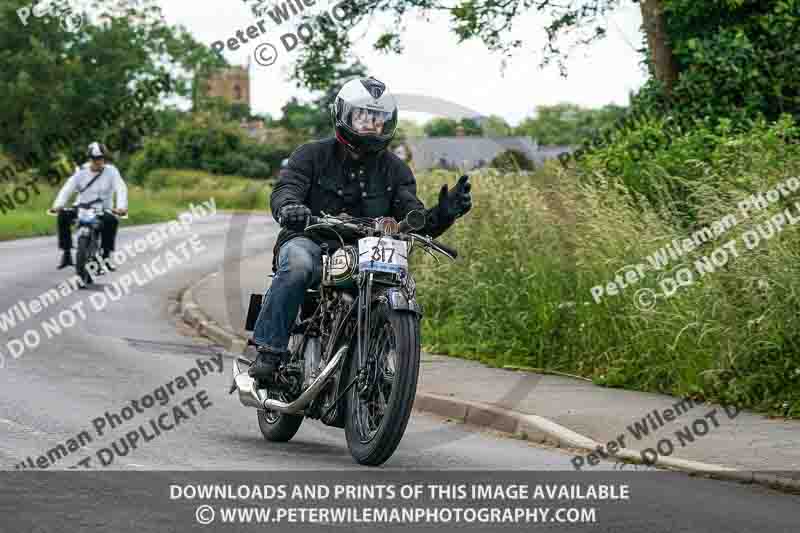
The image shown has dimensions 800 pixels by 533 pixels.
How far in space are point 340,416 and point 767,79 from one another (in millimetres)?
10821

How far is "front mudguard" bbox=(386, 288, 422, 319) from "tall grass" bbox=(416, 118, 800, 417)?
3.79 metres

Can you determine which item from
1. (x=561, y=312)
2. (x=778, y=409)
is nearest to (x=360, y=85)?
(x=778, y=409)

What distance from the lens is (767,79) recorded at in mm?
17016

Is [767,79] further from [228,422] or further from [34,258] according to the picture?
[34,258]

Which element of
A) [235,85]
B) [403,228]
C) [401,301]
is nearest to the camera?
[401,301]

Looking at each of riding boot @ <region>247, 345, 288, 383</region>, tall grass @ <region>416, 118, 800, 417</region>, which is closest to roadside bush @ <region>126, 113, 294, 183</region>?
tall grass @ <region>416, 118, 800, 417</region>

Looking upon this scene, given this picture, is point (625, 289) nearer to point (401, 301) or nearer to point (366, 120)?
point (366, 120)

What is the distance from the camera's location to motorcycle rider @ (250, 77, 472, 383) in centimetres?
809

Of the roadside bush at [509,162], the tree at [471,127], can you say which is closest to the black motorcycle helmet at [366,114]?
the roadside bush at [509,162]

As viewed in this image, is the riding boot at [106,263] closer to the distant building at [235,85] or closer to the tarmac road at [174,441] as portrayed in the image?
the tarmac road at [174,441]

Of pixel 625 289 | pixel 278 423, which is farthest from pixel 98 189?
pixel 278 423

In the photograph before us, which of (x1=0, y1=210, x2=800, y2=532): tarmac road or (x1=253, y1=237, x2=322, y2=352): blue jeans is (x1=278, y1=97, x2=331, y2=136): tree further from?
(x1=253, y1=237, x2=322, y2=352): blue jeans

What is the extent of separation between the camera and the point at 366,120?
8102 millimetres

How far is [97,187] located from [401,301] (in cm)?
1434
